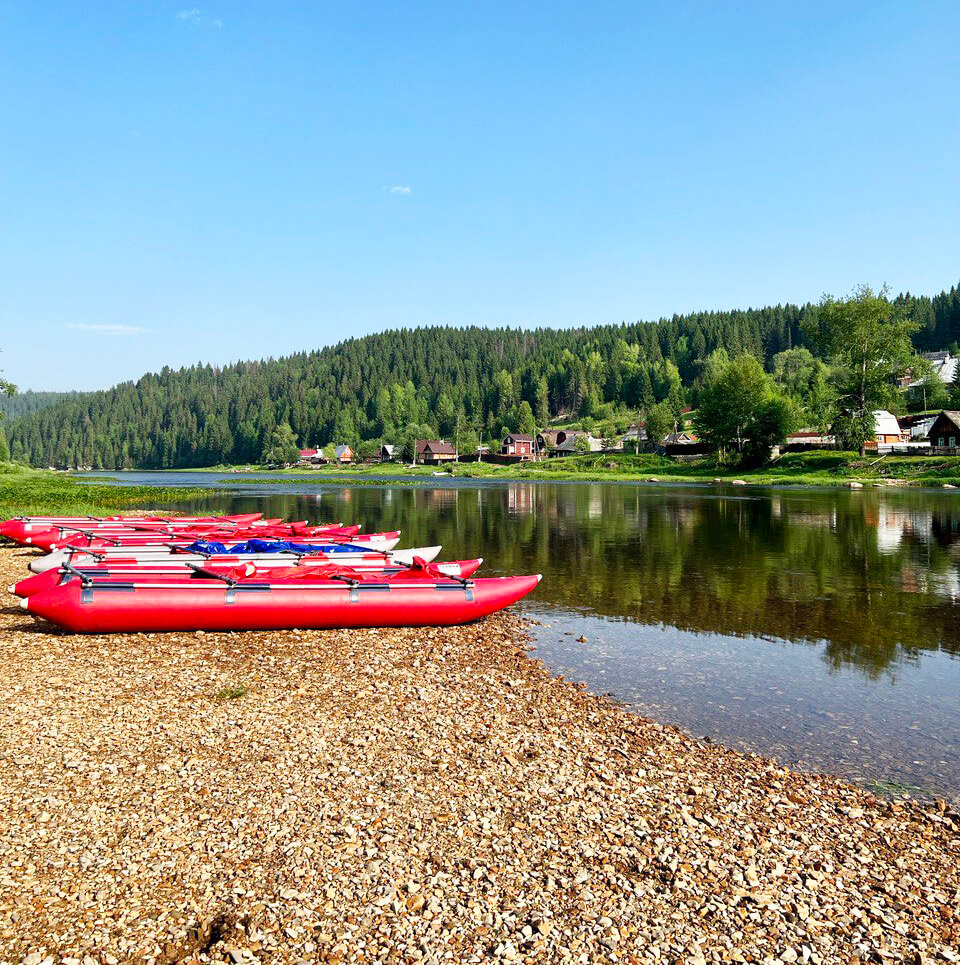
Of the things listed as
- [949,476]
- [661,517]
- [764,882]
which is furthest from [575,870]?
[949,476]

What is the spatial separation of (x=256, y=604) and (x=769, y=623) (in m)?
15.5

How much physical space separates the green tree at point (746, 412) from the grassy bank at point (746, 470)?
3.86 m

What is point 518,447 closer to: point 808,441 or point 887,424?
point 808,441

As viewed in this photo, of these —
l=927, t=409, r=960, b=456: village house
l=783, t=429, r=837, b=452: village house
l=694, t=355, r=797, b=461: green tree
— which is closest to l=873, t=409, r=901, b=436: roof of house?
l=783, t=429, r=837, b=452: village house

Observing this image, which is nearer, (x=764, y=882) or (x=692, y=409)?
(x=764, y=882)

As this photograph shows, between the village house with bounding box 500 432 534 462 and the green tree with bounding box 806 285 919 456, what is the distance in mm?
88223

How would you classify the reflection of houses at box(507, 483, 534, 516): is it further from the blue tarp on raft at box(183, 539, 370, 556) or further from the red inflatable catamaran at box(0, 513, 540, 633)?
the red inflatable catamaran at box(0, 513, 540, 633)

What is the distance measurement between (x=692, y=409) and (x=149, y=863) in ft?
652

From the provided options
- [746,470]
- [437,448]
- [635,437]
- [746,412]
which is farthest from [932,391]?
[437,448]

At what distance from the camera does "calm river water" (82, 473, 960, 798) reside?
40.2 feet

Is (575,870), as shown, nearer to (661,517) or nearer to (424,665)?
(424,665)

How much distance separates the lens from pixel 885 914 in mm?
6938

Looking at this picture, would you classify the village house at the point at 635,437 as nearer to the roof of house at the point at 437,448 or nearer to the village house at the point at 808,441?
the village house at the point at 808,441

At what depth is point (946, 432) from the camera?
98000 mm
